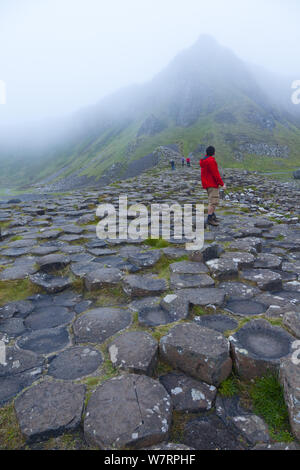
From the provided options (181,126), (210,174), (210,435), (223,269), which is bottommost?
(210,435)

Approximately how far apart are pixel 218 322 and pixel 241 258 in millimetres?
1859

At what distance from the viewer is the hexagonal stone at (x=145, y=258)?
15.5 feet

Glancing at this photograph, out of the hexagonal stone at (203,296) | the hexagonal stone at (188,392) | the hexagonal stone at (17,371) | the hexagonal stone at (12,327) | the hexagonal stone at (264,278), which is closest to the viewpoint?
the hexagonal stone at (188,392)

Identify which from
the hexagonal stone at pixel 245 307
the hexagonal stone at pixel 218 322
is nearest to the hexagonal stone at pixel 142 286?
the hexagonal stone at pixel 218 322

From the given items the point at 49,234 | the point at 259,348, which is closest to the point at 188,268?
the point at 259,348

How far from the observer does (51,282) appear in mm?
4230

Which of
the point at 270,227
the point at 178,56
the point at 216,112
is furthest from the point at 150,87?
the point at 270,227

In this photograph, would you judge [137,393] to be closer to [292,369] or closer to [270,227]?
[292,369]

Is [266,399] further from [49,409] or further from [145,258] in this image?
[145,258]

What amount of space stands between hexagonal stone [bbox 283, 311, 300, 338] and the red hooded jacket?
5.30m

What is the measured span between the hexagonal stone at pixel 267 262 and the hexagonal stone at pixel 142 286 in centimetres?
173

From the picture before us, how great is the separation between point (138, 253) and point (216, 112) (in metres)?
94.1

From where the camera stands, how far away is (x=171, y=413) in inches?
81.3

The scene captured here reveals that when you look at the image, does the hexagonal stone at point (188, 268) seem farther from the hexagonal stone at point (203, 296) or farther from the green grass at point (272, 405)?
the green grass at point (272, 405)
